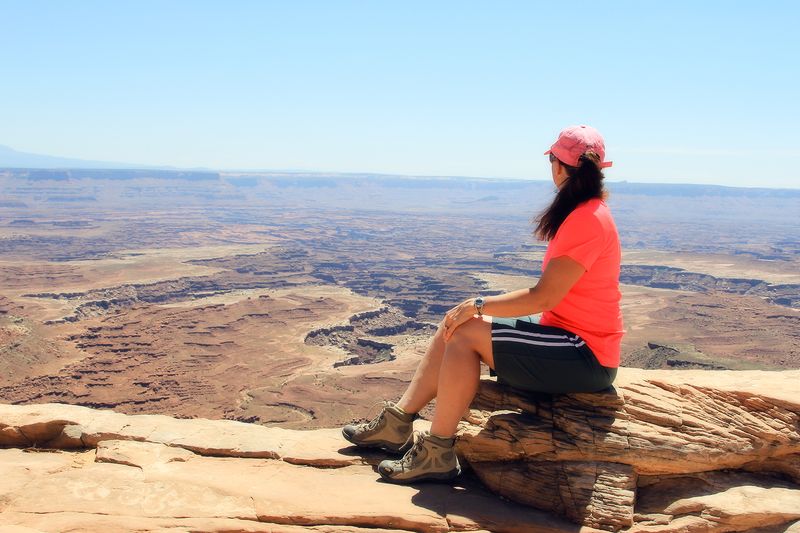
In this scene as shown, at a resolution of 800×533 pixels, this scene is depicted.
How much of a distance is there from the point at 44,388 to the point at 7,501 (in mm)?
34737

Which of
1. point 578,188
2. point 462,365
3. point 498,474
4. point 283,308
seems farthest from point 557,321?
point 283,308

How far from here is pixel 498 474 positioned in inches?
175

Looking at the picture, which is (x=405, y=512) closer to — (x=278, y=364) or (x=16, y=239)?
(x=278, y=364)

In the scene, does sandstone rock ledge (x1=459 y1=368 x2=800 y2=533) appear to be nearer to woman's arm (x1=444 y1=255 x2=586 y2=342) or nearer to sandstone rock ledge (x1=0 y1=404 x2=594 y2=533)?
sandstone rock ledge (x1=0 y1=404 x2=594 y2=533)

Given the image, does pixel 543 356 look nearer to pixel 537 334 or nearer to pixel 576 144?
pixel 537 334

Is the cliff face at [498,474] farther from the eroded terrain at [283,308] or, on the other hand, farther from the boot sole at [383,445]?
the eroded terrain at [283,308]

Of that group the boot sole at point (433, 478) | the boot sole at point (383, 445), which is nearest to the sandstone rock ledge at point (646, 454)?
the boot sole at point (433, 478)

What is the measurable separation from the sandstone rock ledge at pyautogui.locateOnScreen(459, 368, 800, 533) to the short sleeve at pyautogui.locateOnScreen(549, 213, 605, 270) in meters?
1.12

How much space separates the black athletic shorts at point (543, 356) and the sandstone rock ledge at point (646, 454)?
1.19 ft

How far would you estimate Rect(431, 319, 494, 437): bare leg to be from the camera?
13.9ft

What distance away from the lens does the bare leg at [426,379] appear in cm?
454

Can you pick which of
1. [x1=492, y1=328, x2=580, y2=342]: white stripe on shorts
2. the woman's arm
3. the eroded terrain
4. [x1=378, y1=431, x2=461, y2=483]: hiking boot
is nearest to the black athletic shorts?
[x1=492, y1=328, x2=580, y2=342]: white stripe on shorts

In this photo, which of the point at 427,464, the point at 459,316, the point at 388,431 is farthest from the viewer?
the point at 388,431

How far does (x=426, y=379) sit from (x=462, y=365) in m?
0.48
